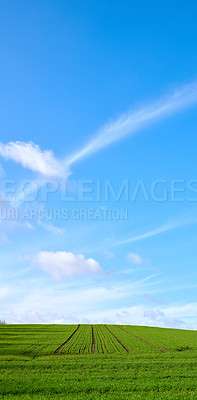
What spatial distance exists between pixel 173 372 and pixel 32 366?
52.0 feet

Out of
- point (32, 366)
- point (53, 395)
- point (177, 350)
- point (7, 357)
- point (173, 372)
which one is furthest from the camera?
point (177, 350)

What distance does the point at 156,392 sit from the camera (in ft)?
83.5

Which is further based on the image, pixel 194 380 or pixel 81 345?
pixel 81 345

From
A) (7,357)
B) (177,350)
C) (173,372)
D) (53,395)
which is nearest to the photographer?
(53,395)

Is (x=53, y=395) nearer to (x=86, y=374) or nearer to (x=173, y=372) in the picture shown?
(x=86, y=374)

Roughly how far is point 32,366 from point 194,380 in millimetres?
18244

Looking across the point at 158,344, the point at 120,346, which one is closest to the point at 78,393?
the point at 120,346

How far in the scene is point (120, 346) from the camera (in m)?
54.8

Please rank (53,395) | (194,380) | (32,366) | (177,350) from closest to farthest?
(53,395), (194,380), (32,366), (177,350)

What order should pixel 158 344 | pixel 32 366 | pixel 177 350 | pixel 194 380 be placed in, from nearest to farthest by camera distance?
pixel 194 380
pixel 32 366
pixel 177 350
pixel 158 344

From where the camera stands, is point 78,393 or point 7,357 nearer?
point 78,393

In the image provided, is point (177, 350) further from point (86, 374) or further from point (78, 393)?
point (78, 393)

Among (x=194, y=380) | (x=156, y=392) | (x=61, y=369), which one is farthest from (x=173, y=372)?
(x=61, y=369)

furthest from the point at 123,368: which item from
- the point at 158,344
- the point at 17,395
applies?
the point at 158,344
